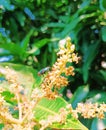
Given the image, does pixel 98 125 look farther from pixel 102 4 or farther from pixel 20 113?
pixel 20 113

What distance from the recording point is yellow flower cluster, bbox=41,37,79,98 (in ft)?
2.64

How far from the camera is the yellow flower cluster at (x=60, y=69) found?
31.7 inches

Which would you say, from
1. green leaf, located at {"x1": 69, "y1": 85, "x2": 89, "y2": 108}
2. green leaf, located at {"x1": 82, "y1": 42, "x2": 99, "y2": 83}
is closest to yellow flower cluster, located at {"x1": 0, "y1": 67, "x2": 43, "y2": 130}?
green leaf, located at {"x1": 69, "y1": 85, "x2": 89, "y2": 108}

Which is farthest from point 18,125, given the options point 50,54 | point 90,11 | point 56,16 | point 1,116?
point 56,16

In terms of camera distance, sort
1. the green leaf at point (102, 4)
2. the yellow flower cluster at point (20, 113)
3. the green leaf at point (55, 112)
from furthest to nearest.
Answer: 1. the green leaf at point (102, 4)
2. the green leaf at point (55, 112)
3. the yellow flower cluster at point (20, 113)

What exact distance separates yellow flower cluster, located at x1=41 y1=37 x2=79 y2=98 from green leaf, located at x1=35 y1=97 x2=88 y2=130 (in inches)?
3.1

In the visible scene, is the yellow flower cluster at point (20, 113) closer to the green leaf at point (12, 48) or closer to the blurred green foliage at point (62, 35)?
the blurred green foliage at point (62, 35)

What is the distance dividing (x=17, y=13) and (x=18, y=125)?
6.04 feet

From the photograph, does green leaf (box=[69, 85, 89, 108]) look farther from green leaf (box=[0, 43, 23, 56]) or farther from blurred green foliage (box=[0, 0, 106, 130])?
green leaf (box=[0, 43, 23, 56])

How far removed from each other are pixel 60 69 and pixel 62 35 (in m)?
1.24

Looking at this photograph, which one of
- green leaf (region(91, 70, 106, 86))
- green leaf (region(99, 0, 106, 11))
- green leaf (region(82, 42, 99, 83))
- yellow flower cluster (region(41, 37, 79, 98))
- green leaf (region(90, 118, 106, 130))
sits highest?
green leaf (region(99, 0, 106, 11))

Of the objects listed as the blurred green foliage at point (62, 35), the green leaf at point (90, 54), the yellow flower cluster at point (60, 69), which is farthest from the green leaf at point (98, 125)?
the yellow flower cluster at point (60, 69)

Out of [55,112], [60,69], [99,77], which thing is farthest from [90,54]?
[60,69]

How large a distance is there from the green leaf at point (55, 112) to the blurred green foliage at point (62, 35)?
25.8 inches
